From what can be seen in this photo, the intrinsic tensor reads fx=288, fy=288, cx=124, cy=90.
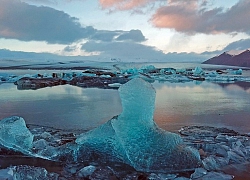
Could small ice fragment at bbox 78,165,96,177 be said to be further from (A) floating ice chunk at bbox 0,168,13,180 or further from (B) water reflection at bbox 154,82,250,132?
(B) water reflection at bbox 154,82,250,132

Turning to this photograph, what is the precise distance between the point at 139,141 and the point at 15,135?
1559 millimetres

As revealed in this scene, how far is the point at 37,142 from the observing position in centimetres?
366

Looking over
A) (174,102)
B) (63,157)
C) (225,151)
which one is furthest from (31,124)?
(174,102)

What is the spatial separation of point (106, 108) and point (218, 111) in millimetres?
2312

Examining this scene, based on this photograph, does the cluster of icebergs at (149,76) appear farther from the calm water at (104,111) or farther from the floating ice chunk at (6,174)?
the floating ice chunk at (6,174)

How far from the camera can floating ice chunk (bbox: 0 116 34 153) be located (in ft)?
11.6

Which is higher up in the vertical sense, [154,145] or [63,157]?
[154,145]

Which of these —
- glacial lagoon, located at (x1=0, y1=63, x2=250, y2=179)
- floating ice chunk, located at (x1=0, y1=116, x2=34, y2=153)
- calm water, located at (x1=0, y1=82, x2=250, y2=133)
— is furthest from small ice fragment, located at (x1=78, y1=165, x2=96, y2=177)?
calm water, located at (x1=0, y1=82, x2=250, y2=133)

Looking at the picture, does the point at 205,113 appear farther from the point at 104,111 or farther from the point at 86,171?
the point at 86,171

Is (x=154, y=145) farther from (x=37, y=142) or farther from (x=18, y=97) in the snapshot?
(x=18, y=97)

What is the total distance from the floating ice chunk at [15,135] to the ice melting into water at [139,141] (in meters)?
0.67

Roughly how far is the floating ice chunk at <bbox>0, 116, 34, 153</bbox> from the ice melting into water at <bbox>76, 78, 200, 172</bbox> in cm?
67

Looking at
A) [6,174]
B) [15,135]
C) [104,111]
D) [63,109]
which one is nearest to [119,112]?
[104,111]

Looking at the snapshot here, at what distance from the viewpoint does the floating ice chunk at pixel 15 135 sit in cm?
352
